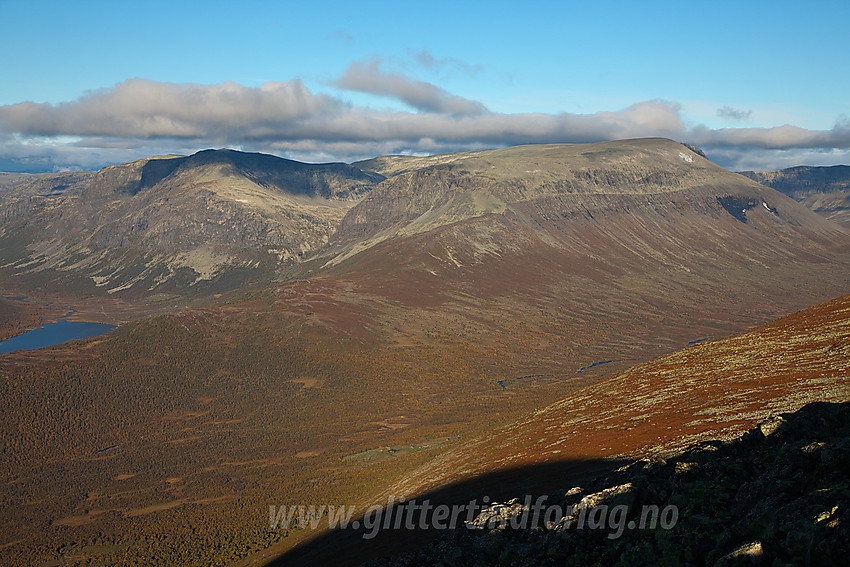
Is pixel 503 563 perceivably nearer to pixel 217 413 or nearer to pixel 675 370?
pixel 675 370

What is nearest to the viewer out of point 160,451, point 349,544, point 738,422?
point 738,422

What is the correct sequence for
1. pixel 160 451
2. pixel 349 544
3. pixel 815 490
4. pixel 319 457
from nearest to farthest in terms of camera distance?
pixel 815 490 → pixel 349 544 → pixel 319 457 → pixel 160 451

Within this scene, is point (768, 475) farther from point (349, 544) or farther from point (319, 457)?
point (319, 457)

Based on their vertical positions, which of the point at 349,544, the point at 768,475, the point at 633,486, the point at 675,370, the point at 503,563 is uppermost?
the point at 768,475

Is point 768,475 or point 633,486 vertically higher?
point 768,475

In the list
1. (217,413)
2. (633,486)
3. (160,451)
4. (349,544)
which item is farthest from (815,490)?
(217,413)

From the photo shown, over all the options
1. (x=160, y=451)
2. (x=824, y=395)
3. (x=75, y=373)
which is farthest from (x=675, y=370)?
(x=75, y=373)

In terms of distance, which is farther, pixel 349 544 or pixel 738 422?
pixel 349 544
